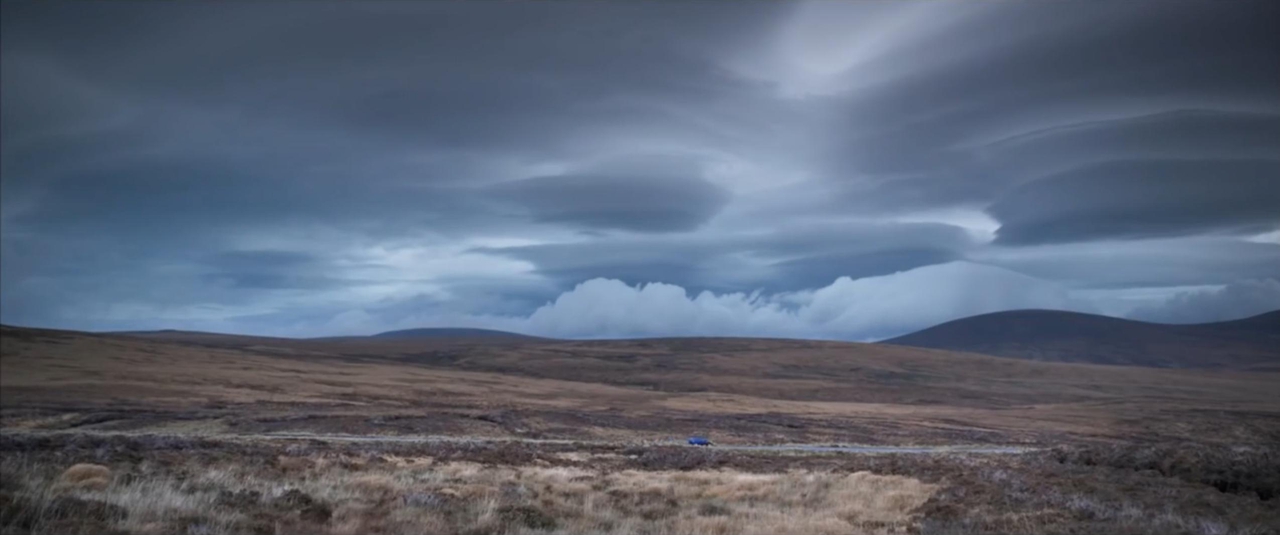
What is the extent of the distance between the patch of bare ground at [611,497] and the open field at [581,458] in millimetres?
74

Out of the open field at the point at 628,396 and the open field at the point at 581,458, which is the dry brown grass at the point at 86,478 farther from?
the open field at the point at 628,396

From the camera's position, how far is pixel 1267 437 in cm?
1700

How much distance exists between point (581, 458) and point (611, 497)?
14135 mm

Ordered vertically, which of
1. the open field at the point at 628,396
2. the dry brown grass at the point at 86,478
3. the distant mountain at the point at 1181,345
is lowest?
the open field at the point at 628,396

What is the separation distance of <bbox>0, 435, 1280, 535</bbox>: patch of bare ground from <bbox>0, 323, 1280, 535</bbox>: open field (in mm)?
74

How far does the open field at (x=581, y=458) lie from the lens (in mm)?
11352

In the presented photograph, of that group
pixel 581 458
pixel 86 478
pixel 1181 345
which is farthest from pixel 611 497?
pixel 1181 345

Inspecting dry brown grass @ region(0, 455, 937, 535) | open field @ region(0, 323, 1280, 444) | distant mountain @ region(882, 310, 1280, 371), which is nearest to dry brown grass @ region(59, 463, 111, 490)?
dry brown grass @ region(0, 455, 937, 535)

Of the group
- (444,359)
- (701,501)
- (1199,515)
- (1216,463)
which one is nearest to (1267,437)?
(1216,463)

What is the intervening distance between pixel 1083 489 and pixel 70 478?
16730 millimetres

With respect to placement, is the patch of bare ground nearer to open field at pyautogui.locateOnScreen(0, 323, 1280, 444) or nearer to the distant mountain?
open field at pyautogui.locateOnScreen(0, 323, 1280, 444)

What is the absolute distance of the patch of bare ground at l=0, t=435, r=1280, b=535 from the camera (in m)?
10.4

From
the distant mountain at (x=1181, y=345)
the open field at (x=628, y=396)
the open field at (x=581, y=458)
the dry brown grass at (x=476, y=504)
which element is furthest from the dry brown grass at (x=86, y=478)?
the open field at (x=628, y=396)

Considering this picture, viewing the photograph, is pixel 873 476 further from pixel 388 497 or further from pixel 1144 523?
pixel 388 497
